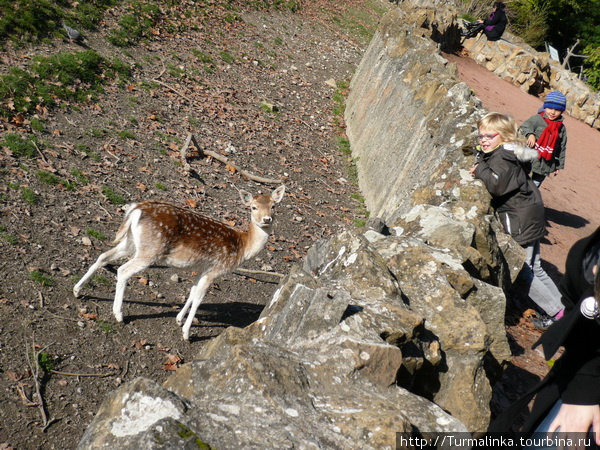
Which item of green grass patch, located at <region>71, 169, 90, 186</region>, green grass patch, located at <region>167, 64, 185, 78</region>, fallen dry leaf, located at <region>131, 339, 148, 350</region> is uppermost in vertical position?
green grass patch, located at <region>167, 64, 185, 78</region>

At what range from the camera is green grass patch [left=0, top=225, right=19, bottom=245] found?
6656 mm

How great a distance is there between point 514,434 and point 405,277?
1.98 metres

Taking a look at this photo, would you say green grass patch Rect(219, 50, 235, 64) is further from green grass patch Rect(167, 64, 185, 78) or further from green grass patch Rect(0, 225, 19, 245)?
green grass patch Rect(0, 225, 19, 245)

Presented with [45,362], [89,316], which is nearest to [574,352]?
[45,362]

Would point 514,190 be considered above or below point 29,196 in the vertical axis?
above

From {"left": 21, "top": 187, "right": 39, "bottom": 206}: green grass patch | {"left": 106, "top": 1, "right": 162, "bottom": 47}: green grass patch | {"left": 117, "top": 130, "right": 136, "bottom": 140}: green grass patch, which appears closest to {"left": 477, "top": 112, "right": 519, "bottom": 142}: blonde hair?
{"left": 21, "top": 187, "right": 39, "bottom": 206}: green grass patch

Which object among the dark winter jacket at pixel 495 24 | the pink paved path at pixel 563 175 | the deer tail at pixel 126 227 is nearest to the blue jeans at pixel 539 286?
the pink paved path at pixel 563 175

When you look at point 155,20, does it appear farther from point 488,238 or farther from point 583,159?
point 583,159

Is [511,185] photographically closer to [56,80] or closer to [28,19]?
[56,80]

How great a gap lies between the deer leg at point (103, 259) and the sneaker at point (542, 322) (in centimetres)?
584

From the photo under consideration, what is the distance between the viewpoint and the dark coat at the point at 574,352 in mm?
2723

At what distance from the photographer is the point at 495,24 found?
21.6 m

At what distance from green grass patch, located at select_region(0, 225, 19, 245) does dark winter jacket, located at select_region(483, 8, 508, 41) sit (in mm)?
20754

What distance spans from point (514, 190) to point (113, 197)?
20.5ft
